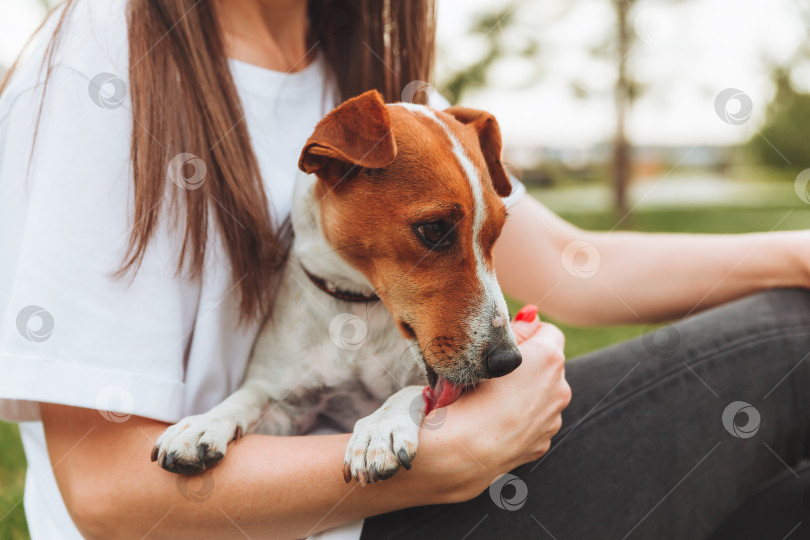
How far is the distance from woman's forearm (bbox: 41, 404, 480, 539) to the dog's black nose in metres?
0.17

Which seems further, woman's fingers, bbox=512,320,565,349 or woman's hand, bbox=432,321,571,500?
woman's fingers, bbox=512,320,565,349

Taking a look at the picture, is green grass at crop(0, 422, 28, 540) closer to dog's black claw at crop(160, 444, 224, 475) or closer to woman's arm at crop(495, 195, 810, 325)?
dog's black claw at crop(160, 444, 224, 475)

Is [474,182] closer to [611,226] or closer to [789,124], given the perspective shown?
[611,226]

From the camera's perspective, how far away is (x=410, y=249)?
5.17ft

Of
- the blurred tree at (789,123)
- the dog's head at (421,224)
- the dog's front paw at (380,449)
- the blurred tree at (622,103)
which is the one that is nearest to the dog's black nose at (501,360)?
the dog's head at (421,224)

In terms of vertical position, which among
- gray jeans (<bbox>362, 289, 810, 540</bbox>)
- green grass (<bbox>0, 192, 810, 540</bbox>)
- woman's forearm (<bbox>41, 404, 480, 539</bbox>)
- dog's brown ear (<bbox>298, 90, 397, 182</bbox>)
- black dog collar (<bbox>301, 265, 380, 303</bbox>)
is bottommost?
green grass (<bbox>0, 192, 810, 540</bbox>)

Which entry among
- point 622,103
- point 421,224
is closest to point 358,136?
point 421,224

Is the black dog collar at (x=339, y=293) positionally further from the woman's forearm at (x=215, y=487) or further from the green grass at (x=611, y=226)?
the green grass at (x=611, y=226)

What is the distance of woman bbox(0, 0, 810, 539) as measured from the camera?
4.59 feet

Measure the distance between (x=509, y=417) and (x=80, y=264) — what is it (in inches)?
39.1

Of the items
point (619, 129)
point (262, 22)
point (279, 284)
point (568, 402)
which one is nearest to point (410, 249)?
point (279, 284)

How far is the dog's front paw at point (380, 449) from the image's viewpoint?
1.38m

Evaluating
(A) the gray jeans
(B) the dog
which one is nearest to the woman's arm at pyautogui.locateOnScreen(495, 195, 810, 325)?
(A) the gray jeans

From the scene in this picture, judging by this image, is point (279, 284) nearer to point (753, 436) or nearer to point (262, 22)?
point (262, 22)
